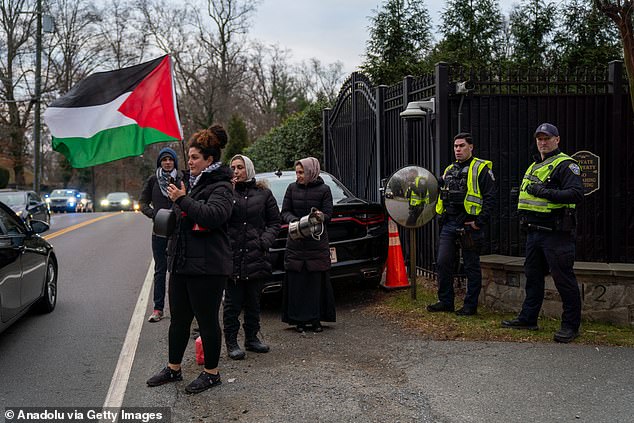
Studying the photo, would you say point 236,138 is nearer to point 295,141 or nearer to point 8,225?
point 295,141

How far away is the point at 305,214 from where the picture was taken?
6.50 m

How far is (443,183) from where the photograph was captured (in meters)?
6.82

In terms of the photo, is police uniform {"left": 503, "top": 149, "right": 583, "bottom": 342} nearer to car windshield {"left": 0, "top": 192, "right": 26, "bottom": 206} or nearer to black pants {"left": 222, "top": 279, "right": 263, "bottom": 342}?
black pants {"left": 222, "top": 279, "right": 263, "bottom": 342}

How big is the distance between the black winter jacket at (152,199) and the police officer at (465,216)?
9.89 ft

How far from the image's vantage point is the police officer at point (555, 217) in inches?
221

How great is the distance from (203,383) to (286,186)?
388cm

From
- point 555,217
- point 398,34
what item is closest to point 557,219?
point 555,217

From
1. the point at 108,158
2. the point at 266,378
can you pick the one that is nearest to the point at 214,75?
the point at 108,158

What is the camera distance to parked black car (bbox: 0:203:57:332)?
218 inches

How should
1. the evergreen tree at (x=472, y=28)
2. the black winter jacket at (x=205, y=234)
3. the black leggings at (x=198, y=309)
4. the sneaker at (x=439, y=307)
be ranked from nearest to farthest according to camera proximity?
the black winter jacket at (x=205, y=234) < the black leggings at (x=198, y=309) < the sneaker at (x=439, y=307) < the evergreen tree at (x=472, y=28)

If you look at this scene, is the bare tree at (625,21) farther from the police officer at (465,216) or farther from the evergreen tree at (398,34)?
the evergreen tree at (398,34)

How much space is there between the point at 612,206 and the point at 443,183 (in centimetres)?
249

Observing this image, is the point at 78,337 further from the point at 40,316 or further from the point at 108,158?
the point at 108,158

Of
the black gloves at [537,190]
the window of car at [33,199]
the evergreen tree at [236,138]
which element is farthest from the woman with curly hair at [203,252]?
the evergreen tree at [236,138]
